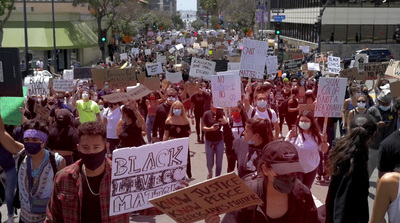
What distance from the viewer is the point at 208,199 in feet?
12.5

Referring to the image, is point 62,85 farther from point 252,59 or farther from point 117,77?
point 252,59

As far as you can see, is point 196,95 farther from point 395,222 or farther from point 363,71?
point 395,222

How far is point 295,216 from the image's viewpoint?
4047 mm

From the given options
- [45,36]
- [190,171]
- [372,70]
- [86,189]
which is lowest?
[190,171]

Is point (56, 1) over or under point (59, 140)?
over

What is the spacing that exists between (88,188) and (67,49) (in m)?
46.7

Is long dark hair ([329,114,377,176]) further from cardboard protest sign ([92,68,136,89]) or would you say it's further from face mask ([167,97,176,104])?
cardboard protest sign ([92,68,136,89])

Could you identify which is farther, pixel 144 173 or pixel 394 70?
pixel 394 70

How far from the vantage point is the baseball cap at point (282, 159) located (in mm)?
3943

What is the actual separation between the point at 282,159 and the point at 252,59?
10.2 metres

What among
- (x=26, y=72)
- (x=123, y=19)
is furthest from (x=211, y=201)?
(x=123, y=19)

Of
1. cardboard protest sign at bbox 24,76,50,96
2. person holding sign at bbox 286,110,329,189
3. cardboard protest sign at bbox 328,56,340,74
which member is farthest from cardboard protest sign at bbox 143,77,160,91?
cardboard protest sign at bbox 328,56,340,74

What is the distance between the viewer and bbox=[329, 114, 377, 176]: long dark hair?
4.50 meters

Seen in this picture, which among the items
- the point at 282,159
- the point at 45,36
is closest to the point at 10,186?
the point at 282,159
